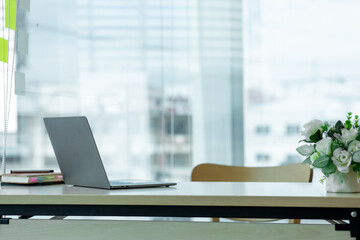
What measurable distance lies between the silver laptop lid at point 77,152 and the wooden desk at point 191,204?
13cm

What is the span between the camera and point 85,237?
4.88 ft

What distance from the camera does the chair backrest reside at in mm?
2541

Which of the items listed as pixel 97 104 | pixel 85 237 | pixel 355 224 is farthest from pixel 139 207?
pixel 97 104

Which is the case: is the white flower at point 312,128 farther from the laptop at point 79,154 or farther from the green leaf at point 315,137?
the laptop at point 79,154

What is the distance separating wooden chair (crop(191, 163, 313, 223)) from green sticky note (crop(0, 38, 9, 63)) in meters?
1.20

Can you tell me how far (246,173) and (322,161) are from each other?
1.13m

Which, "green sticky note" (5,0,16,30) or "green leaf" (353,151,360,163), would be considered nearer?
"green leaf" (353,151,360,163)

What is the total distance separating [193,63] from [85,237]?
223cm

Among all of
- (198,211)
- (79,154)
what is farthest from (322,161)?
(79,154)

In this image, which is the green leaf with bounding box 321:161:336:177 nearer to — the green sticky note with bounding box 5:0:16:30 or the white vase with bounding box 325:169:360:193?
the white vase with bounding box 325:169:360:193

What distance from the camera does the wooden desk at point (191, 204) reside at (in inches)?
54.0

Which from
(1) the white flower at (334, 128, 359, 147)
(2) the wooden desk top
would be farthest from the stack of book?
(1) the white flower at (334, 128, 359, 147)

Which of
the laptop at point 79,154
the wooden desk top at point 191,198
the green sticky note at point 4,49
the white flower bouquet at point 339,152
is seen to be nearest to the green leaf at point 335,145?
the white flower bouquet at point 339,152

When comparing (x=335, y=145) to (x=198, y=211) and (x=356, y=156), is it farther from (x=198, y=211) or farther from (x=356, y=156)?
(x=198, y=211)
